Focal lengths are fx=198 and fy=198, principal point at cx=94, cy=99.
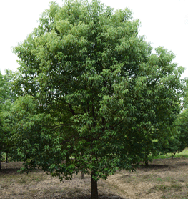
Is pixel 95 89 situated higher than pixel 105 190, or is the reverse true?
pixel 95 89

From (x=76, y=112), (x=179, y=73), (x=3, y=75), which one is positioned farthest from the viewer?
(x=3, y=75)

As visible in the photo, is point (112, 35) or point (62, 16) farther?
point (62, 16)

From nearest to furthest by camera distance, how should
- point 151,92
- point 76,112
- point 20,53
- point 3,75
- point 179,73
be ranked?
point 151,92, point 179,73, point 20,53, point 76,112, point 3,75

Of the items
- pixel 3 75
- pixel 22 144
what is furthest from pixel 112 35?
pixel 3 75

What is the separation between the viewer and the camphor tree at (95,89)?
1130cm

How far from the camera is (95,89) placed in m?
12.2

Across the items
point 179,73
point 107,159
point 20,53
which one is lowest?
point 107,159

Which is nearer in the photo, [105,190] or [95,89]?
[95,89]

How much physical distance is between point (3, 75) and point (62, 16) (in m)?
23.9

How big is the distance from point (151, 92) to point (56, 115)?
689 cm

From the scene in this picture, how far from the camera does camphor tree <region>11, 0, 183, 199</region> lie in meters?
11.3

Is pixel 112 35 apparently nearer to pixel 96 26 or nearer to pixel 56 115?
pixel 96 26

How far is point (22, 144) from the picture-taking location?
11602 mm

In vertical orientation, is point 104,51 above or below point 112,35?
below
